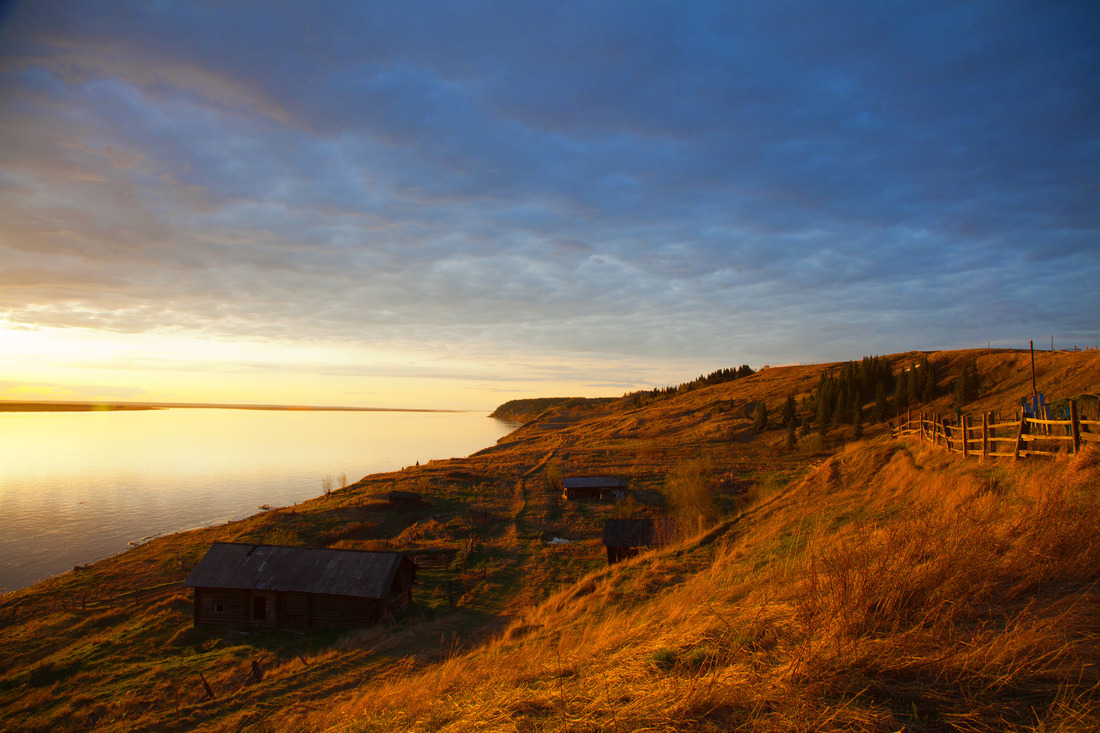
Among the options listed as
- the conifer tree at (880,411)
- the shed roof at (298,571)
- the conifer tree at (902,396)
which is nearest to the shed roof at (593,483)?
the shed roof at (298,571)

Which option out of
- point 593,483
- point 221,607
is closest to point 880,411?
point 593,483

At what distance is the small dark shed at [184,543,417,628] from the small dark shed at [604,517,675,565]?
36.0ft

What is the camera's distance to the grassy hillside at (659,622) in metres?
4.30

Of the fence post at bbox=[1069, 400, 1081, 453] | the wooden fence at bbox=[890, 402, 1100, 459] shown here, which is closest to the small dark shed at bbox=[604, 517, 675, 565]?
the wooden fence at bbox=[890, 402, 1100, 459]

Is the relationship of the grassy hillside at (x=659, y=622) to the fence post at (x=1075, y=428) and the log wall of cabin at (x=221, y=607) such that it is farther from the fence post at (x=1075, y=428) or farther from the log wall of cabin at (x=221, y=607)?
the fence post at (x=1075, y=428)

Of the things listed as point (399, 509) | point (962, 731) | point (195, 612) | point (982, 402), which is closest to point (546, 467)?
point (399, 509)

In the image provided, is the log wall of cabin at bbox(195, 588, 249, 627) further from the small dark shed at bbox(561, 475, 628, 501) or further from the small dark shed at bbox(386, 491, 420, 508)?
the small dark shed at bbox(561, 475, 628, 501)

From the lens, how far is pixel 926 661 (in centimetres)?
434

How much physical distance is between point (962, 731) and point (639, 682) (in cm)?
274

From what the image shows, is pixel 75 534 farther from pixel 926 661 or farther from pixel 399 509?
pixel 926 661

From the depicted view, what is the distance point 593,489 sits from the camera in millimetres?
44688

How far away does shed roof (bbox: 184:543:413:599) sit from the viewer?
22.8m

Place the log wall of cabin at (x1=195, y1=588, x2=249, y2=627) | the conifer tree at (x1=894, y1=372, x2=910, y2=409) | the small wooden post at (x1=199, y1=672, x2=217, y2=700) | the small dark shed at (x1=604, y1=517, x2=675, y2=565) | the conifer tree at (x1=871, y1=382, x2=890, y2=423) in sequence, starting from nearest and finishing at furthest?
the small wooden post at (x1=199, y1=672, x2=217, y2=700) < the log wall of cabin at (x1=195, y1=588, x2=249, y2=627) < the small dark shed at (x1=604, y1=517, x2=675, y2=565) < the conifer tree at (x1=871, y1=382, x2=890, y2=423) < the conifer tree at (x1=894, y1=372, x2=910, y2=409)

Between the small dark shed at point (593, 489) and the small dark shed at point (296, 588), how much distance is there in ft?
71.8
